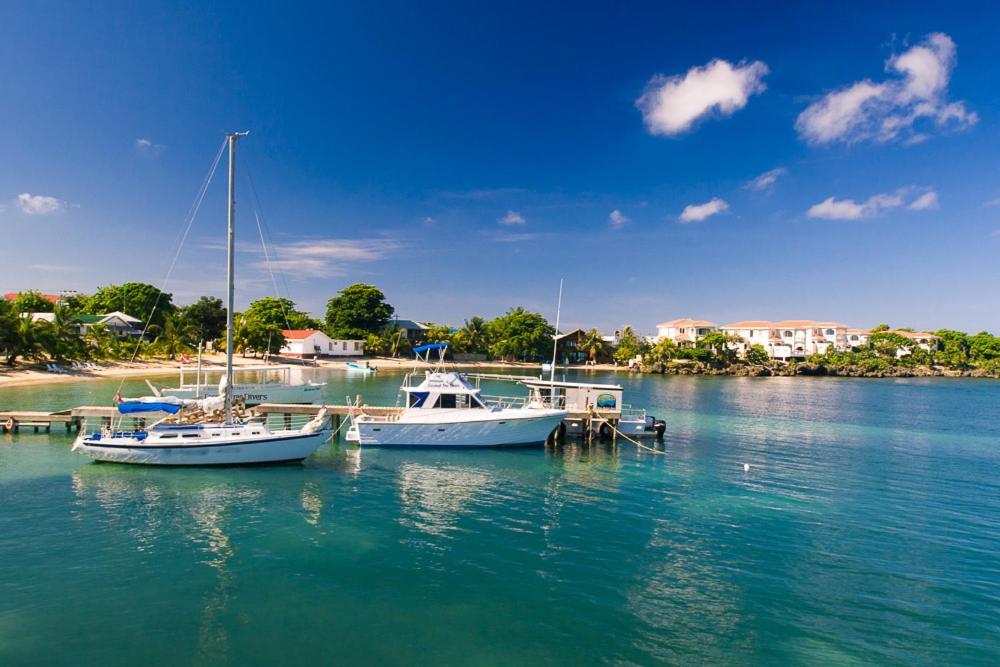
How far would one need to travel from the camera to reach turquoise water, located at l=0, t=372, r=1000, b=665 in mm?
11555

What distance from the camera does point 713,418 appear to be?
46.8m

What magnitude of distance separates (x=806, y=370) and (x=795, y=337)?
1006 inches

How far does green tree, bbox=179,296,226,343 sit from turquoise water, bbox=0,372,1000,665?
60.1 meters

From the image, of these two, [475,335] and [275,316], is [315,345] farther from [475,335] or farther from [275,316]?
[475,335]

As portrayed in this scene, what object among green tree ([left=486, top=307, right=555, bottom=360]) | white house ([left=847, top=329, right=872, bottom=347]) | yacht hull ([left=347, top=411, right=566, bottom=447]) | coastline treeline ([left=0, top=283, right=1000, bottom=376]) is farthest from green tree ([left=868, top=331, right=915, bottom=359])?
yacht hull ([left=347, top=411, right=566, bottom=447])

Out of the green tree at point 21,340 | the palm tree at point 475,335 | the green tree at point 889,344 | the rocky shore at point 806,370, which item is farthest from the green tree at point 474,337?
the green tree at point 889,344

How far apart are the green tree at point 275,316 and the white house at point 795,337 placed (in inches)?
3940

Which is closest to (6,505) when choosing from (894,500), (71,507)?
(71,507)

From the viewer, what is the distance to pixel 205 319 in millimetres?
85625

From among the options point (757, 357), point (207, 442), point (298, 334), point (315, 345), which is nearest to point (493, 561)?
point (207, 442)

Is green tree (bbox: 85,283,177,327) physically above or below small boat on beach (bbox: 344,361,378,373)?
above

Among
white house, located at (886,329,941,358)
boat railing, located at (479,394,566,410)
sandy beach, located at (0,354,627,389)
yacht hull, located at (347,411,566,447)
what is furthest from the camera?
white house, located at (886,329,941,358)

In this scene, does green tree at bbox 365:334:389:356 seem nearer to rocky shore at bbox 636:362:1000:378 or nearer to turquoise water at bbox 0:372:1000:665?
rocky shore at bbox 636:362:1000:378

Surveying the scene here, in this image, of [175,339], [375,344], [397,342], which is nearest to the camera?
[175,339]
